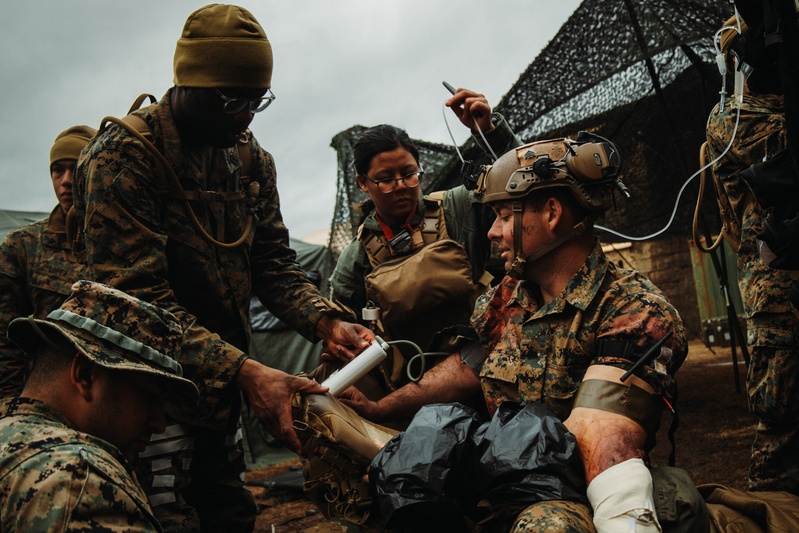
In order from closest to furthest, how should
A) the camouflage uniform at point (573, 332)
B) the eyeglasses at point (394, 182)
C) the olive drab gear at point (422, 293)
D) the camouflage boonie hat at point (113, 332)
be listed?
the camouflage boonie hat at point (113, 332)
the camouflage uniform at point (573, 332)
the olive drab gear at point (422, 293)
the eyeglasses at point (394, 182)

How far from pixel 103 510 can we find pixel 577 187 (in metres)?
2.11

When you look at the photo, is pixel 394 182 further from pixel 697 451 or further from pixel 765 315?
pixel 697 451

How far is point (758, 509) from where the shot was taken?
104 inches

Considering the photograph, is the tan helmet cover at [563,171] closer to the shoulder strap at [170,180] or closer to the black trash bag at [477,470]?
the black trash bag at [477,470]

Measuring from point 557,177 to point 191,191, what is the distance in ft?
5.60

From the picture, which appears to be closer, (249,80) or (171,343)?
(171,343)

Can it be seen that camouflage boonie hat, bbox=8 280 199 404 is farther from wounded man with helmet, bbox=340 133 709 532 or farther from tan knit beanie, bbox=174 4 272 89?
tan knit beanie, bbox=174 4 272 89

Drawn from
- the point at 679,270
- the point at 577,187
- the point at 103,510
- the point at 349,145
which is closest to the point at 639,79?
the point at 349,145

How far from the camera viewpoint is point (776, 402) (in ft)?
11.5

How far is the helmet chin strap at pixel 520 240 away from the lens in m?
3.07

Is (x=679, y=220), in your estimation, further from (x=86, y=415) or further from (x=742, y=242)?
(x=86, y=415)

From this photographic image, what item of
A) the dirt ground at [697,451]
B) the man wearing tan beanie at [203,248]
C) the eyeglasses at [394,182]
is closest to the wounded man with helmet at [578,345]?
the man wearing tan beanie at [203,248]

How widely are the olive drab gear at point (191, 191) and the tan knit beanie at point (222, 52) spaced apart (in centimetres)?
32

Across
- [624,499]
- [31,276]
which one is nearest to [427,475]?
[624,499]
